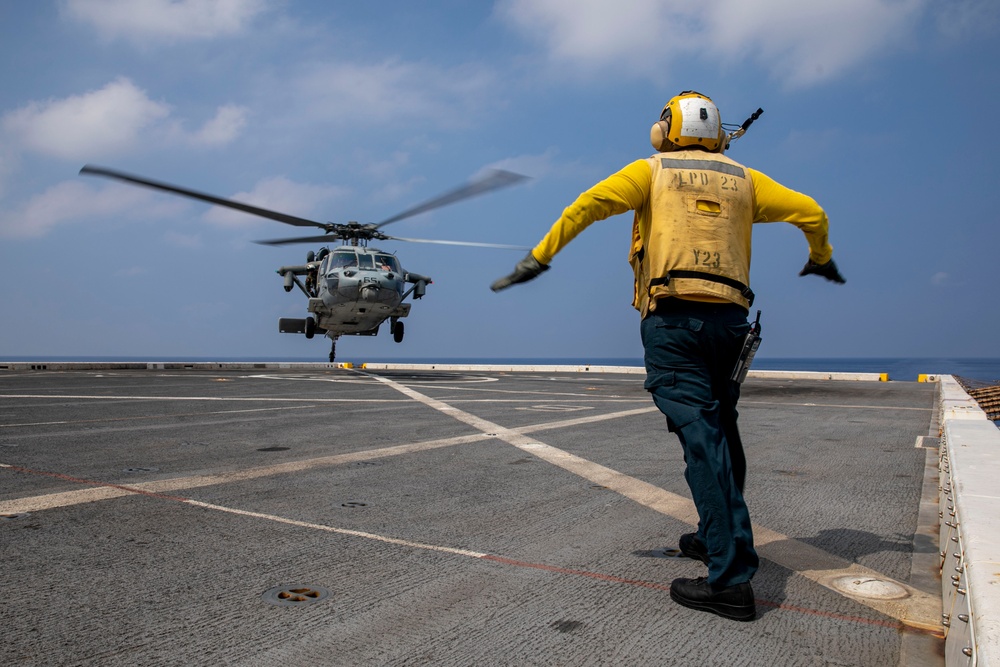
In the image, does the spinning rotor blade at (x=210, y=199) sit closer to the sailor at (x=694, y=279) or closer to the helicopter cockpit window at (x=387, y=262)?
the helicopter cockpit window at (x=387, y=262)

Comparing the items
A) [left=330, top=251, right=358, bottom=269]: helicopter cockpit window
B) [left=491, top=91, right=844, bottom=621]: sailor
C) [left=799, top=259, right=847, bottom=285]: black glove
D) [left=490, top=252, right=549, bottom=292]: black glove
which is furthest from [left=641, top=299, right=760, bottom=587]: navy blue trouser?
[left=330, top=251, right=358, bottom=269]: helicopter cockpit window

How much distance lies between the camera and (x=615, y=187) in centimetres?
291

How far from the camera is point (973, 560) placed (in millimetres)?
2041

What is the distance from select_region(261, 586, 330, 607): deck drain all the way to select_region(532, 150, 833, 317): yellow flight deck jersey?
62.8 inches

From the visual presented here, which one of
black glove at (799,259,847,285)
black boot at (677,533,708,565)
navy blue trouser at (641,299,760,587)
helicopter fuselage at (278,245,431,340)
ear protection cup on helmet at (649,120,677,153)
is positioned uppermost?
helicopter fuselage at (278,245,431,340)

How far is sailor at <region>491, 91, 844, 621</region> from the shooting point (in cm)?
278

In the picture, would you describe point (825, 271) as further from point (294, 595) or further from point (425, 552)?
point (294, 595)

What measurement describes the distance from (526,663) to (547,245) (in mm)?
1625

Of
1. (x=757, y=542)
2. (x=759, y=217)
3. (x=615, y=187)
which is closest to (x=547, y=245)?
(x=615, y=187)

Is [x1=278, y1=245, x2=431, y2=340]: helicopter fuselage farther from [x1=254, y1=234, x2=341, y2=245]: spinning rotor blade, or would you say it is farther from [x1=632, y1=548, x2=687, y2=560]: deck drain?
[x1=632, y1=548, x2=687, y2=560]: deck drain

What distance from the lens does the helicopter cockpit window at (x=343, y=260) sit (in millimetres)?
20984

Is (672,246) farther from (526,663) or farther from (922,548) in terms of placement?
(922,548)

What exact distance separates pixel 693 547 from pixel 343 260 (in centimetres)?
1911

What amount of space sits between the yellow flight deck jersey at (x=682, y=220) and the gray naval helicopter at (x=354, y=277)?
604 inches
